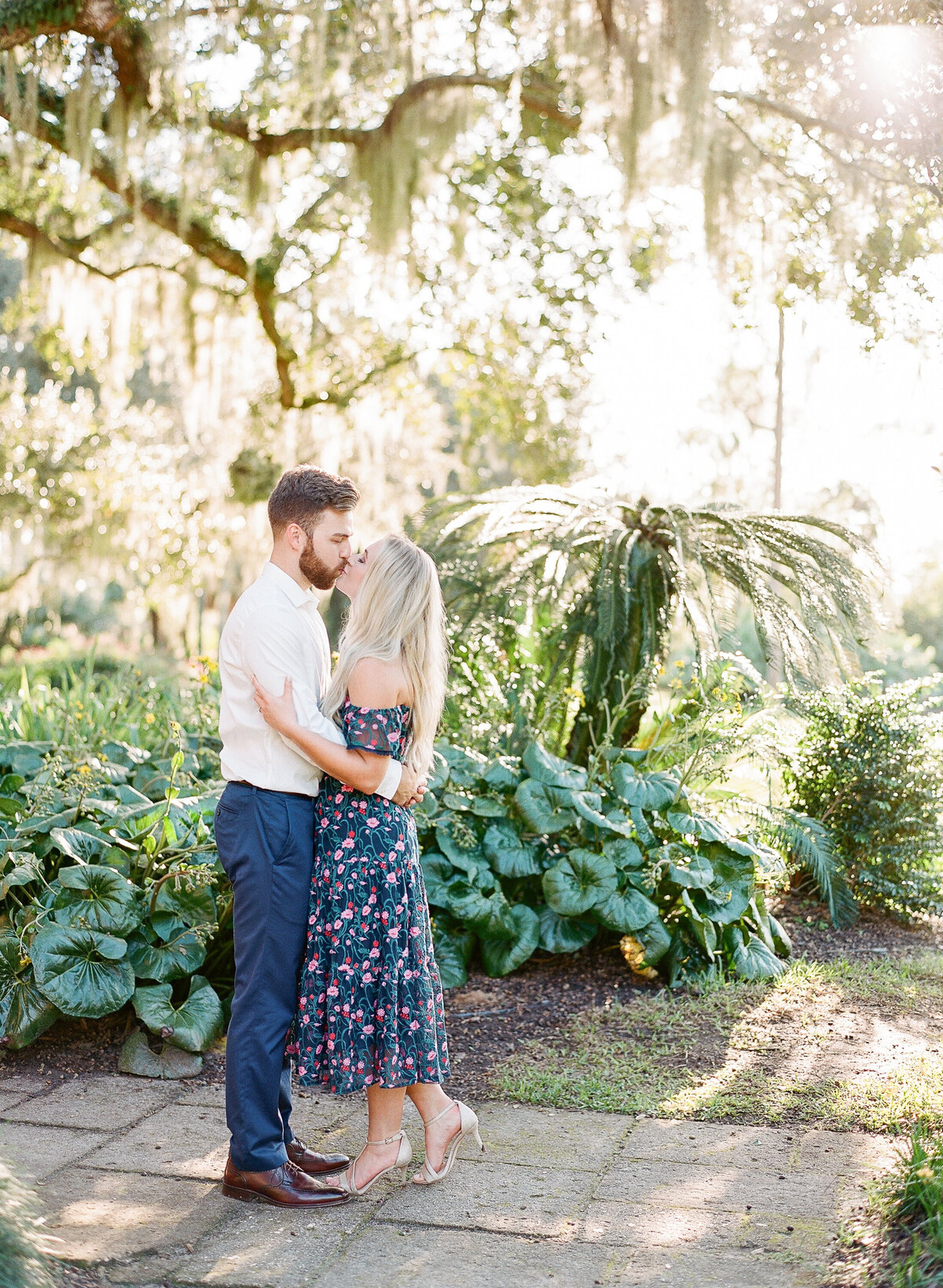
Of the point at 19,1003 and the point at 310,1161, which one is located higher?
the point at 19,1003

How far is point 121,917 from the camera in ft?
11.9

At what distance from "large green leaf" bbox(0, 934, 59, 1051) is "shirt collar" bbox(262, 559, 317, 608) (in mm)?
1618

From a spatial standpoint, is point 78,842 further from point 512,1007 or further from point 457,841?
point 512,1007

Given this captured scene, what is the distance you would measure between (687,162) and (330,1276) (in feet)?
19.7

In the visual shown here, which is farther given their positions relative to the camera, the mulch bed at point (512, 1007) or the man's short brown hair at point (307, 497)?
the mulch bed at point (512, 1007)

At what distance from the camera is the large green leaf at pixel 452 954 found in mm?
4227

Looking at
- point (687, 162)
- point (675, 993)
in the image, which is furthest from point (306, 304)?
point (675, 993)

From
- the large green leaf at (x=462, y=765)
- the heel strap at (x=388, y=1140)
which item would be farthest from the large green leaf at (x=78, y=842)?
the heel strap at (x=388, y=1140)

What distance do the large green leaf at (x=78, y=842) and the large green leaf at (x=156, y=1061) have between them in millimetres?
599

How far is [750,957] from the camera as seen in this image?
434 cm

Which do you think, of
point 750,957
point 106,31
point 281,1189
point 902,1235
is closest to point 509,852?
point 750,957

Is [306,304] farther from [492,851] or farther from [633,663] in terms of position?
[492,851]

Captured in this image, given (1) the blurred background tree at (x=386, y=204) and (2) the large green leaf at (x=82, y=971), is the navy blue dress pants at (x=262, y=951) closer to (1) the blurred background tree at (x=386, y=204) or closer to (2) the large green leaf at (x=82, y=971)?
(2) the large green leaf at (x=82, y=971)

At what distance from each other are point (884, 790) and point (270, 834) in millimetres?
3562
